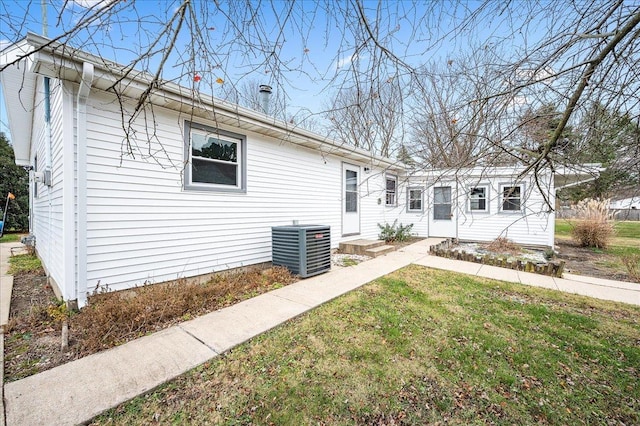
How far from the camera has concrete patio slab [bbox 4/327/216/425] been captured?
1940 millimetres

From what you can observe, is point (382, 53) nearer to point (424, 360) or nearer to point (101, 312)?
point (424, 360)

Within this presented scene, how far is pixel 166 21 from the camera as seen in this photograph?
1688 mm

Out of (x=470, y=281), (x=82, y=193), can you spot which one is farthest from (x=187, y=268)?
(x=470, y=281)

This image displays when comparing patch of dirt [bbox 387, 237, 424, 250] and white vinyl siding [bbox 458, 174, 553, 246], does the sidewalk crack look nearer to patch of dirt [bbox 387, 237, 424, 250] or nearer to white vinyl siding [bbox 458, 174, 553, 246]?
patch of dirt [bbox 387, 237, 424, 250]

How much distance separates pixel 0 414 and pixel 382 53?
379 centimetres

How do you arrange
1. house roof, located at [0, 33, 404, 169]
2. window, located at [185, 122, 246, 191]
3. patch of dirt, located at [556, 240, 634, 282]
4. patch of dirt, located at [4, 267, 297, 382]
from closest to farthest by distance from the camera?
house roof, located at [0, 33, 404, 169] → patch of dirt, located at [4, 267, 297, 382] → window, located at [185, 122, 246, 191] → patch of dirt, located at [556, 240, 634, 282]

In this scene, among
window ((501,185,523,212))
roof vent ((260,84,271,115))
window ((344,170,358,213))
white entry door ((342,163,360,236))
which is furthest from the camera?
window ((344,170,358,213))

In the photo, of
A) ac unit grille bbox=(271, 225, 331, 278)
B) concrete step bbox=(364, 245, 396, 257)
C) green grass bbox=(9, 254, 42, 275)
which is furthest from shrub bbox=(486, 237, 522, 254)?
green grass bbox=(9, 254, 42, 275)

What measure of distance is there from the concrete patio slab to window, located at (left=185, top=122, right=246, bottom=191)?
267cm

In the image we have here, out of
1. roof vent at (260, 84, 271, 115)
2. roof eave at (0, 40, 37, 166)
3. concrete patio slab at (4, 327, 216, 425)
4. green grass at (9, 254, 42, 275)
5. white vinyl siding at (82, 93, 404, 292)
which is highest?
roof vent at (260, 84, 271, 115)

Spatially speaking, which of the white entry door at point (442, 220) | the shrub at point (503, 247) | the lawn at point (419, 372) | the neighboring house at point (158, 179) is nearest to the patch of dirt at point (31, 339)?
the neighboring house at point (158, 179)

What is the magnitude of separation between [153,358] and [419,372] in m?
2.52

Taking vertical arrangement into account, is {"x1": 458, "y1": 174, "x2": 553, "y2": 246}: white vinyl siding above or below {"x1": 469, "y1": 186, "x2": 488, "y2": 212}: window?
below

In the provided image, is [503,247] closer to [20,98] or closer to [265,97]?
[265,97]
